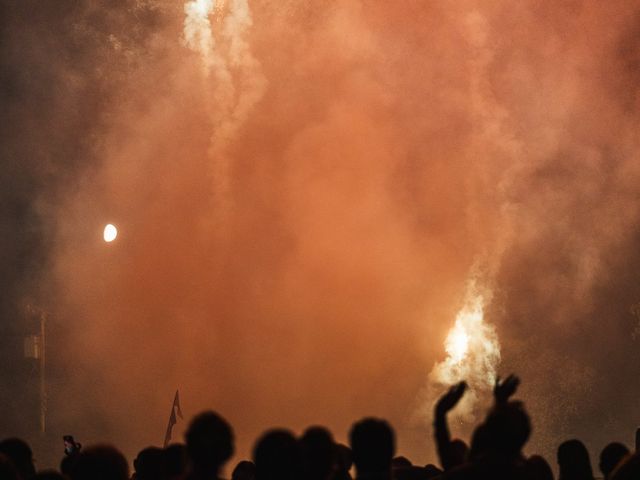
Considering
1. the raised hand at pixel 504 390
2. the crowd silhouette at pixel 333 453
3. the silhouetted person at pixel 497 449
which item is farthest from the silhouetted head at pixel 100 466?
the raised hand at pixel 504 390

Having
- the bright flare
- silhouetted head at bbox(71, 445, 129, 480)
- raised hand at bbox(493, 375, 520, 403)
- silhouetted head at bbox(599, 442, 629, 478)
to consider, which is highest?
the bright flare

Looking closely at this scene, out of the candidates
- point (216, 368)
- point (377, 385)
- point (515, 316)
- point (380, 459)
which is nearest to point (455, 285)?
point (515, 316)

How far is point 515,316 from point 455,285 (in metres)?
1.97

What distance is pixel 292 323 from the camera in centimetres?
2750

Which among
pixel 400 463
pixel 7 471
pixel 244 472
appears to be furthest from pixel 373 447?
pixel 244 472

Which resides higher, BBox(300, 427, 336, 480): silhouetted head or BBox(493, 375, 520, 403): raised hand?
BBox(493, 375, 520, 403): raised hand

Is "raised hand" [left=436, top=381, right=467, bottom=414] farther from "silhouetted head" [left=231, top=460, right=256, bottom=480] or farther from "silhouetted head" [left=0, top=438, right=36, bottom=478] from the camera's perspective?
"silhouetted head" [left=0, top=438, right=36, bottom=478]

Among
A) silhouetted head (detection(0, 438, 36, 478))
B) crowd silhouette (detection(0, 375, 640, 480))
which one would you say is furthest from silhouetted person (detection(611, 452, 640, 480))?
silhouetted head (detection(0, 438, 36, 478))

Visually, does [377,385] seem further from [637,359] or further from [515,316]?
[637,359]

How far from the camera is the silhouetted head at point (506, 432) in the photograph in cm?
389

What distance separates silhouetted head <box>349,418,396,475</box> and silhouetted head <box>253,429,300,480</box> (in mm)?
455

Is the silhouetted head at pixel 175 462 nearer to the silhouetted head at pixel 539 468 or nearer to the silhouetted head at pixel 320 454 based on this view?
the silhouetted head at pixel 320 454

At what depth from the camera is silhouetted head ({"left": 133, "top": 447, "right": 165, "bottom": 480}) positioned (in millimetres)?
5113

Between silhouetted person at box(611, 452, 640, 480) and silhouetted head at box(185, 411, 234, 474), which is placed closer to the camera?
silhouetted head at box(185, 411, 234, 474)
